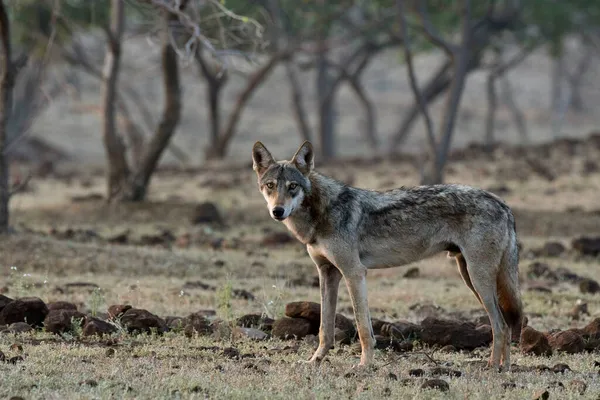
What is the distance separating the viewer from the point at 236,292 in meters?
13.1

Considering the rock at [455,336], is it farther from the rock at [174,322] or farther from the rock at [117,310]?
the rock at [117,310]

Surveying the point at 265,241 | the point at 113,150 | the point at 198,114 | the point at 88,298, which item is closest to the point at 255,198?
the point at 113,150

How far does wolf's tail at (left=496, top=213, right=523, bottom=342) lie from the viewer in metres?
8.84

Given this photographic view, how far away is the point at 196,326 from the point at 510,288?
9.99 ft

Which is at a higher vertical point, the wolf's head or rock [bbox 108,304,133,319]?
the wolf's head

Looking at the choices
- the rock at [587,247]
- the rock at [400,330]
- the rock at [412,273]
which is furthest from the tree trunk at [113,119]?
the rock at [400,330]

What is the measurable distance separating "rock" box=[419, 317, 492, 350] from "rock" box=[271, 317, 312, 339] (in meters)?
1.13

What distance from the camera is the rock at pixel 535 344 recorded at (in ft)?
31.1

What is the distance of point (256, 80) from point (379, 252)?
24833mm

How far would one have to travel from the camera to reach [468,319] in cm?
1205

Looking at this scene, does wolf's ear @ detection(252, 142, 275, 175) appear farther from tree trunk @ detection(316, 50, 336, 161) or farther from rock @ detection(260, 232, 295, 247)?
tree trunk @ detection(316, 50, 336, 161)

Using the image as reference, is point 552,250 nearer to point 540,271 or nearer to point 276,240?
point 540,271

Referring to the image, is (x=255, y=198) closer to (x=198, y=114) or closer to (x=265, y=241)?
(x=265, y=241)

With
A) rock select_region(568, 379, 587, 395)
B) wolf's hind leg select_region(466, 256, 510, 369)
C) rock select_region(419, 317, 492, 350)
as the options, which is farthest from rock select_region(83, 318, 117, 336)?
rock select_region(568, 379, 587, 395)
